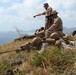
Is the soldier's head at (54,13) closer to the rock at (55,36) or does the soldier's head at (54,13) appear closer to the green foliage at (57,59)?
the rock at (55,36)

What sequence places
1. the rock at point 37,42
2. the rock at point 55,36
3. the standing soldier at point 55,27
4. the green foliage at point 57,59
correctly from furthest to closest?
1. the standing soldier at point 55,27
2. the rock at point 55,36
3. the rock at point 37,42
4. the green foliage at point 57,59

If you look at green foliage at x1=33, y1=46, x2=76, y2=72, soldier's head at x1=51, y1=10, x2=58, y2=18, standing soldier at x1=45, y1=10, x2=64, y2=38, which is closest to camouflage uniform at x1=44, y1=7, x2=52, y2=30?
soldier's head at x1=51, y1=10, x2=58, y2=18

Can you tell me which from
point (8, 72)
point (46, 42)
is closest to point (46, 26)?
point (46, 42)

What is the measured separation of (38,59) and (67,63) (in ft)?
3.67

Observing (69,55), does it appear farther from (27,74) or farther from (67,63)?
(27,74)

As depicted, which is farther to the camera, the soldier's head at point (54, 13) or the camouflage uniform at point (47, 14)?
the camouflage uniform at point (47, 14)

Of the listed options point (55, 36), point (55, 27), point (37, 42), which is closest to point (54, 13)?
point (55, 27)

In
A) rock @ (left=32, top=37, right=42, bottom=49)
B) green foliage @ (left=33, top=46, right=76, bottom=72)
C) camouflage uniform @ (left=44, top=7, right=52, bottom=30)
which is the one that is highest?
camouflage uniform @ (left=44, top=7, right=52, bottom=30)

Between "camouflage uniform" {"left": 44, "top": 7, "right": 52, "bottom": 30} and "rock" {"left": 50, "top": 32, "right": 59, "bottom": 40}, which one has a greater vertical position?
"camouflage uniform" {"left": 44, "top": 7, "right": 52, "bottom": 30}

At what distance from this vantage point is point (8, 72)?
23.4ft

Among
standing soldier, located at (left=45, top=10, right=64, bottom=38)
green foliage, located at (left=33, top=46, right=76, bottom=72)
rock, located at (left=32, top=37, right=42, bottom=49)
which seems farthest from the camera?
standing soldier, located at (left=45, top=10, right=64, bottom=38)

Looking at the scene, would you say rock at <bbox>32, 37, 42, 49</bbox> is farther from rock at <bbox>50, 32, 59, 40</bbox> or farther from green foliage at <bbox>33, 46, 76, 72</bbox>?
green foliage at <bbox>33, 46, 76, 72</bbox>

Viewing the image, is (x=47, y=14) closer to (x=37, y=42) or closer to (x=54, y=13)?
(x=54, y=13)

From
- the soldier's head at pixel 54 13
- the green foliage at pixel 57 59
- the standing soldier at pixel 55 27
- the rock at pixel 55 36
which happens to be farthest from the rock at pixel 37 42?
the green foliage at pixel 57 59
